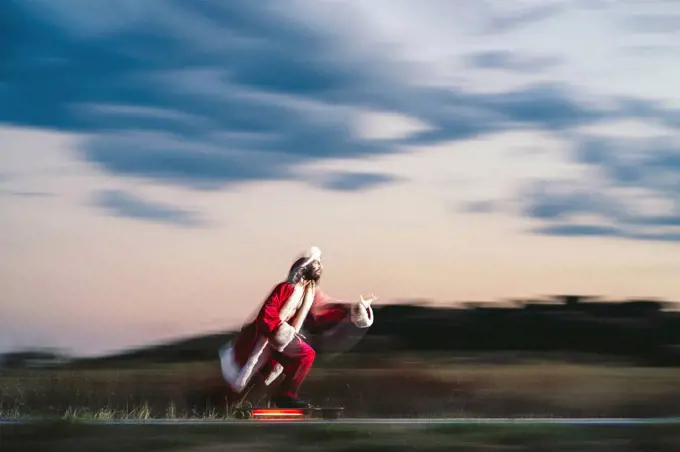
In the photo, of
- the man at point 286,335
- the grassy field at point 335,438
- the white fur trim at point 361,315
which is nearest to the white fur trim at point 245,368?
the man at point 286,335

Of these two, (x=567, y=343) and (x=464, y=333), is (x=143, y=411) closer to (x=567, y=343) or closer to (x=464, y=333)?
(x=464, y=333)

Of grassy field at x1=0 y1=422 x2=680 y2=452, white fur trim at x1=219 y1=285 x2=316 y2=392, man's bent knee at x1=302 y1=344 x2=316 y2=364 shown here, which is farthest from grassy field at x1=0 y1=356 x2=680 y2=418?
grassy field at x1=0 y1=422 x2=680 y2=452

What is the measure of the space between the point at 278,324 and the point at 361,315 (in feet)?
3.15

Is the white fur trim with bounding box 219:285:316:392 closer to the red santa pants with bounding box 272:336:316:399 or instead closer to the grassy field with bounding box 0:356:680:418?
the red santa pants with bounding box 272:336:316:399

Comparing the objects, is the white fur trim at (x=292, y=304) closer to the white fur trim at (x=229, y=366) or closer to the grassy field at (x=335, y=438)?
the white fur trim at (x=229, y=366)

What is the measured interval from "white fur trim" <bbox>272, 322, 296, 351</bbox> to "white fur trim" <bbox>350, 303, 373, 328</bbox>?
0.75 meters

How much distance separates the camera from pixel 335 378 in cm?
1236

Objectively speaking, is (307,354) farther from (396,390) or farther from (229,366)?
(396,390)

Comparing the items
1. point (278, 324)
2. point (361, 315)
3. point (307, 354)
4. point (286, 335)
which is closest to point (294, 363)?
point (307, 354)

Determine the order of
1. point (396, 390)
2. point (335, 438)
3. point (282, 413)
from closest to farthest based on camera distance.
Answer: point (335, 438) → point (282, 413) → point (396, 390)

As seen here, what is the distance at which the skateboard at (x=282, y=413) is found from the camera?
11.4 meters

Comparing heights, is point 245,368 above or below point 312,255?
below

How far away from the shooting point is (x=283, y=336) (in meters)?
11.6

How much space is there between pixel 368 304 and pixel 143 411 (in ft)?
9.24
